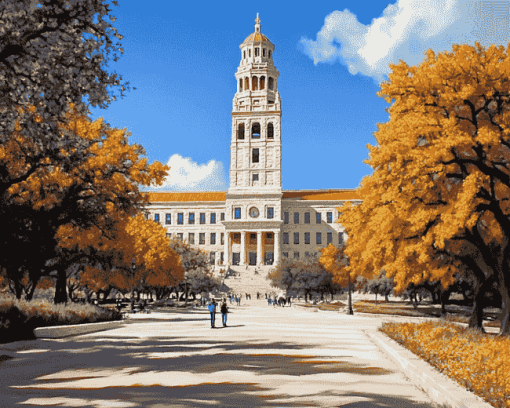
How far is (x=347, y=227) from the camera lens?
2214cm

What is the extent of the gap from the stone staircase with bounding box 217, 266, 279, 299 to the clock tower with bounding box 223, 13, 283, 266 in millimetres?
7922

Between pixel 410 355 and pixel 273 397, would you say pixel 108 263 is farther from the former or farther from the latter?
pixel 273 397

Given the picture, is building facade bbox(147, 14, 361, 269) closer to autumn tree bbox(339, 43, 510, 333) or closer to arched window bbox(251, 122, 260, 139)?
arched window bbox(251, 122, 260, 139)

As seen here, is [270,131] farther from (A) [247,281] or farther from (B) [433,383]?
(B) [433,383]

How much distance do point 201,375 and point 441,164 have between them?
32.7 ft

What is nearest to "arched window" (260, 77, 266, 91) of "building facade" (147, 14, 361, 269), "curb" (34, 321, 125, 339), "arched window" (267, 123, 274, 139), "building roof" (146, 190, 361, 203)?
"building facade" (147, 14, 361, 269)

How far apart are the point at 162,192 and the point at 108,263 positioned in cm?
9984

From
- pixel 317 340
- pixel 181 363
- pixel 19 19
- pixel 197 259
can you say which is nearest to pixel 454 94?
pixel 317 340

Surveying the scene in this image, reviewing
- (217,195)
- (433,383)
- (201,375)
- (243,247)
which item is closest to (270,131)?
(217,195)

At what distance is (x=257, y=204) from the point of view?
109 metres

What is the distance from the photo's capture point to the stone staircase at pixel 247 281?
277ft

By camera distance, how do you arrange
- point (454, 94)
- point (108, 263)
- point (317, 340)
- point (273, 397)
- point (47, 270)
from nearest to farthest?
point (273, 397) → point (454, 94) → point (317, 340) → point (47, 270) → point (108, 263)

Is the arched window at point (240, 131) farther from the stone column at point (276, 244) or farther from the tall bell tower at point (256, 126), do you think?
the stone column at point (276, 244)

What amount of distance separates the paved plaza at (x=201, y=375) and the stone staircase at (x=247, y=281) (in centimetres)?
6548
